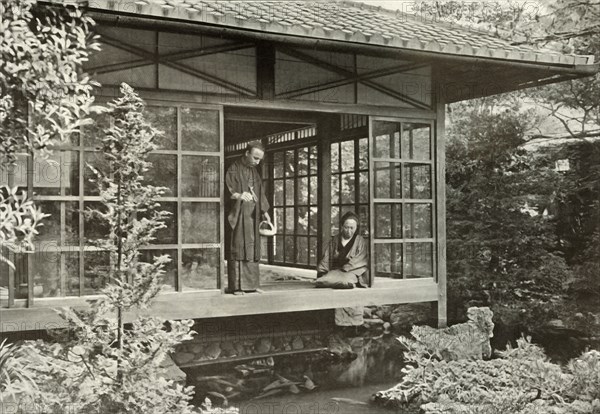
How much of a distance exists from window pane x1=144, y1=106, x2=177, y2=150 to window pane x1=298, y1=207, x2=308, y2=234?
3.63 metres

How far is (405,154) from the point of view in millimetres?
7520

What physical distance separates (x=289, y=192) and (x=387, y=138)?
2.82m

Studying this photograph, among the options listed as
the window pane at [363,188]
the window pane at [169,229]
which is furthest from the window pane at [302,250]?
the window pane at [169,229]

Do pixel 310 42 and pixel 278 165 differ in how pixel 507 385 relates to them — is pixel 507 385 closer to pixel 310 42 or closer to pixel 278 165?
pixel 310 42

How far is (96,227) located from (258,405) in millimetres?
3006

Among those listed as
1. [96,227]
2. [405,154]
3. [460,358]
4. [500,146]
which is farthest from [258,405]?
[500,146]

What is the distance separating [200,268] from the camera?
6234 mm

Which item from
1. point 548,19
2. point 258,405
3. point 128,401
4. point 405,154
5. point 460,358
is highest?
point 548,19

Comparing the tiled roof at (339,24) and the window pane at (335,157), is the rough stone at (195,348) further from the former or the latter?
the tiled roof at (339,24)

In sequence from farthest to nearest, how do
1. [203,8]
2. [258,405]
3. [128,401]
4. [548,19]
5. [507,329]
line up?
[507,329]
[548,19]
[258,405]
[203,8]
[128,401]

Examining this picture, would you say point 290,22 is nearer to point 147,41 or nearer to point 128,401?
point 147,41

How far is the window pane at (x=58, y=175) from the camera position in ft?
18.0

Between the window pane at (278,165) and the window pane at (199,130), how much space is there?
3.97 metres

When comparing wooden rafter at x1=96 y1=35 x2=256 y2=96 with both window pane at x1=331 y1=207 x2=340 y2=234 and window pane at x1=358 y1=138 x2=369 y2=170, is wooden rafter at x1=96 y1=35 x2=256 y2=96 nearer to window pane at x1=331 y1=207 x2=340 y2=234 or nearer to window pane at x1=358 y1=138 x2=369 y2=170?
window pane at x1=358 y1=138 x2=369 y2=170
